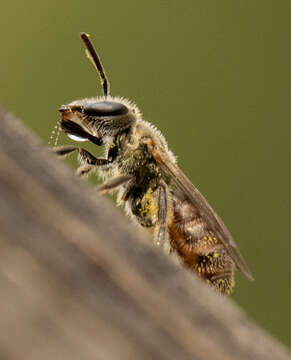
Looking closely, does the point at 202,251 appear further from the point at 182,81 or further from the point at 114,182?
the point at 182,81

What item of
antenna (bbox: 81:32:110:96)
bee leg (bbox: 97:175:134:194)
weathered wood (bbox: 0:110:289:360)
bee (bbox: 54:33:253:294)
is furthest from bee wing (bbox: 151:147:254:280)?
weathered wood (bbox: 0:110:289:360)

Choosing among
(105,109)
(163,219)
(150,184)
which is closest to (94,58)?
(105,109)

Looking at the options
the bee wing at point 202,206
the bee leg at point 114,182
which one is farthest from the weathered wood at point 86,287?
the bee leg at point 114,182

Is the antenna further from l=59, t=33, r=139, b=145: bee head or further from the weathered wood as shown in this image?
the weathered wood

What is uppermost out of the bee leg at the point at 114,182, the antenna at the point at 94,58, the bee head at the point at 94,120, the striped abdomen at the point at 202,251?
the antenna at the point at 94,58

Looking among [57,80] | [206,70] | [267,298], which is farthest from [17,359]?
[206,70]

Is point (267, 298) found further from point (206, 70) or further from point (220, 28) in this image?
point (220, 28)

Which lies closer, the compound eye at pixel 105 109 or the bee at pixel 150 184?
the bee at pixel 150 184

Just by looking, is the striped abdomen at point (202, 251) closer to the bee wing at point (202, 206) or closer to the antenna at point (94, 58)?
the bee wing at point (202, 206)
